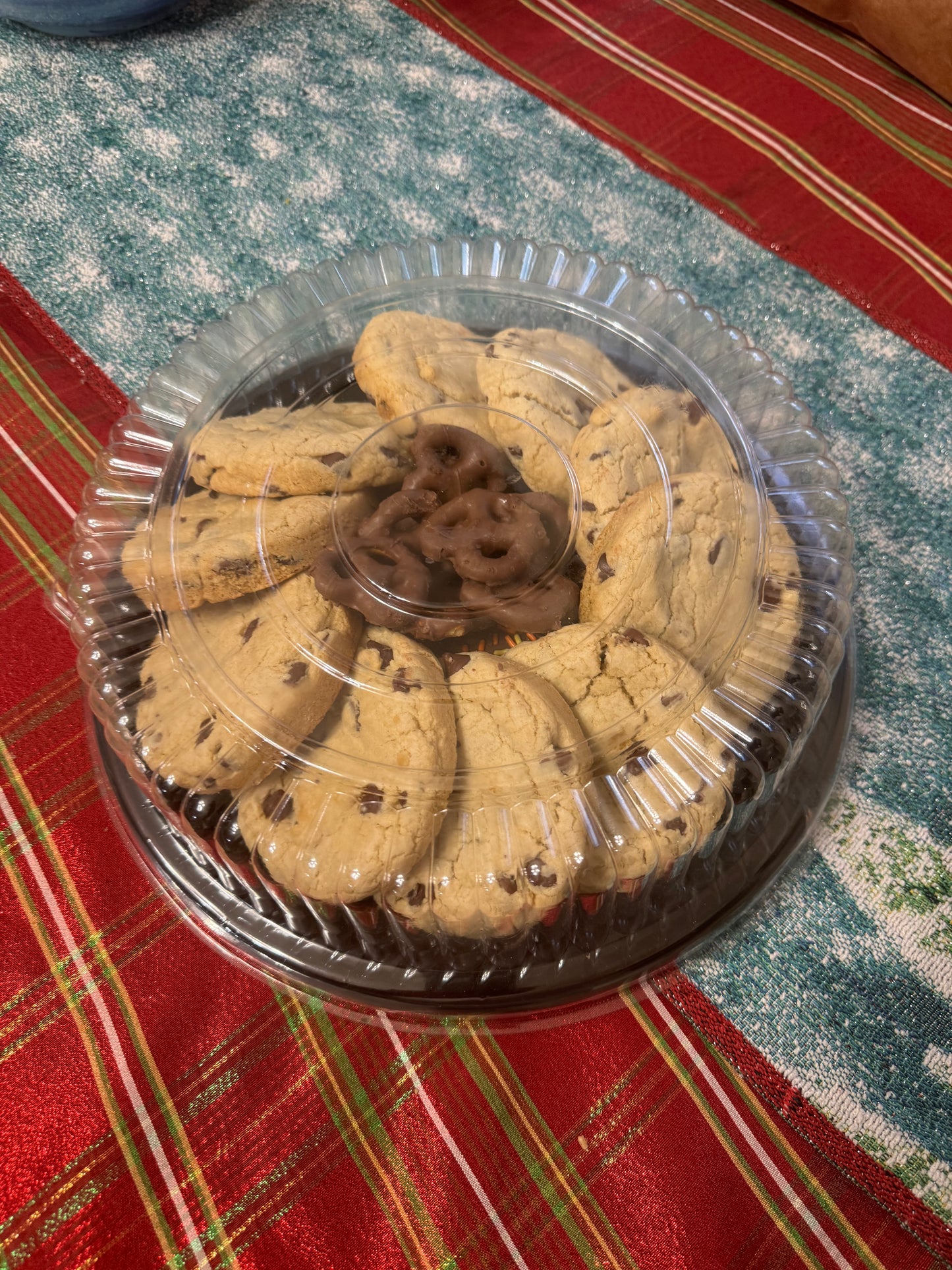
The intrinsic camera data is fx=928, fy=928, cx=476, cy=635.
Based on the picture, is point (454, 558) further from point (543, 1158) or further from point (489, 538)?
point (543, 1158)

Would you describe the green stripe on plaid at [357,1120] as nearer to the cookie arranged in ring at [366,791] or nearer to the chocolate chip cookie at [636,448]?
the cookie arranged in ring at [366,791]

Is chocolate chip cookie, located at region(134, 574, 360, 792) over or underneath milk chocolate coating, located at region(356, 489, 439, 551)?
underneath

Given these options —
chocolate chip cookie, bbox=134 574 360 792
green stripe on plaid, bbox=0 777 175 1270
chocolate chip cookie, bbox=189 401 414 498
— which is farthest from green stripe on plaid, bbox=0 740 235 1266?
chocolate chip cookie, bbox=189 401 414 498

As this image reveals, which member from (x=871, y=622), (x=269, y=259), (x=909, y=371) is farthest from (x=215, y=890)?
(x=909, y=371)

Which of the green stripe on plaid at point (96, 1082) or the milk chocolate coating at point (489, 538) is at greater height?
the milk chocolate coating at point (489, 538)

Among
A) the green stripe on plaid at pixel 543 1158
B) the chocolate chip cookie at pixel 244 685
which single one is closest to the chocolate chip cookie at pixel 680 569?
the chocolate chip cookie at pixel 244 685

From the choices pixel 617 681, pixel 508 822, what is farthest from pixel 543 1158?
pixel 617 681

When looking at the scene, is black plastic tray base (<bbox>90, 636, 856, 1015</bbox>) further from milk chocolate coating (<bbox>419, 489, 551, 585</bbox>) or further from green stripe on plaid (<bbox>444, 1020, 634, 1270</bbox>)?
milk chocolate coating (<bbox>419, 489, 551, 585</bbox>)

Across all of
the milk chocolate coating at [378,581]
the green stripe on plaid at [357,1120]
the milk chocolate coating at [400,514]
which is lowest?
the green stripe on plaid at [357,1120]
